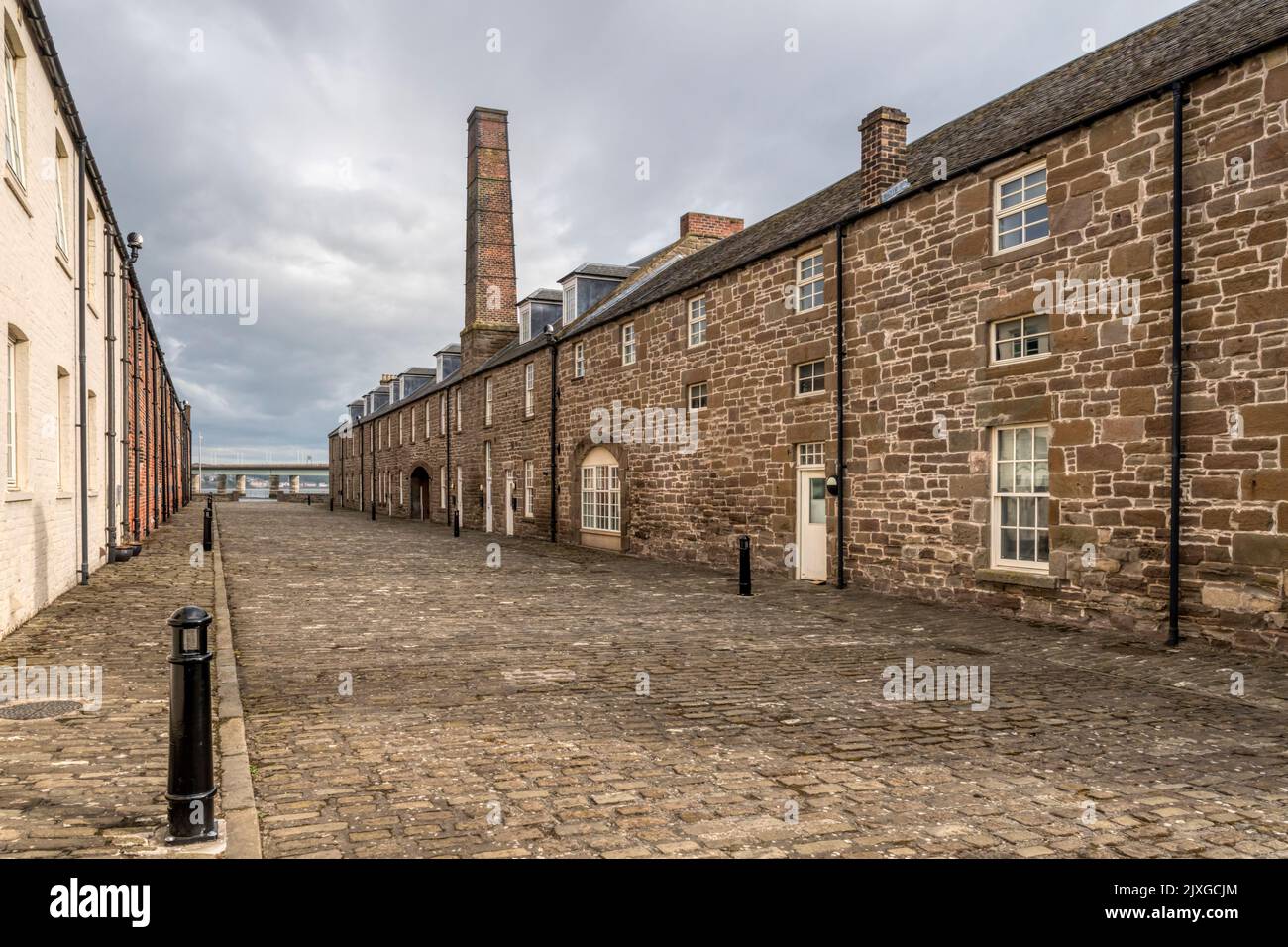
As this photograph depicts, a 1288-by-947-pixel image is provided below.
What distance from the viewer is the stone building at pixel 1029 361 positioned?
8.86 meters

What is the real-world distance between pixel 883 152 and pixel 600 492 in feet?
39.0

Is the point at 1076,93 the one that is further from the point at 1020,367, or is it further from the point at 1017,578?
the point at 1017,578

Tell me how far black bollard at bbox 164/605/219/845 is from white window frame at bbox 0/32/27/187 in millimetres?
7330

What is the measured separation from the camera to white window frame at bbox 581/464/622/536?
22344mm

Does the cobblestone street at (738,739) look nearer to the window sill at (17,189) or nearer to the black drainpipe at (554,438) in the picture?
the window sill at (17,189)

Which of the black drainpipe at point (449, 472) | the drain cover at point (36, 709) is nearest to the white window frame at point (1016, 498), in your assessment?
the drain cover at point (36, 709)

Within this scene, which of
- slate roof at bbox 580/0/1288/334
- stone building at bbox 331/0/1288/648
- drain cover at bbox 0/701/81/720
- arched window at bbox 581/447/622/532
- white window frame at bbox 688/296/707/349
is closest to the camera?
drain cover at bbox 0/701/81/720

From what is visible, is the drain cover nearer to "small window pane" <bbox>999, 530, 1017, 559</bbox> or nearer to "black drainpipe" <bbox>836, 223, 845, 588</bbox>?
"small window pane" <bbox>999, 530, 1017, 559</bbox>

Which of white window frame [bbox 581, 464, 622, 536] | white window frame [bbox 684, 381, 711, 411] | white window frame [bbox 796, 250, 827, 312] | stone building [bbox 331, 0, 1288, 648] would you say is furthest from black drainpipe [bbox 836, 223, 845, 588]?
white window frame [bbox 581, 464, 622, 536]

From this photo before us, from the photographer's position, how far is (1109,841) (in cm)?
408

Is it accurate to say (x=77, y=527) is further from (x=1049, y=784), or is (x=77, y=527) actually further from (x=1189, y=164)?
(x=1189, y=164)

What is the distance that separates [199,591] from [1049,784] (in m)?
11.4

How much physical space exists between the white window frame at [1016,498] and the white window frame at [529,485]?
58.3ft
